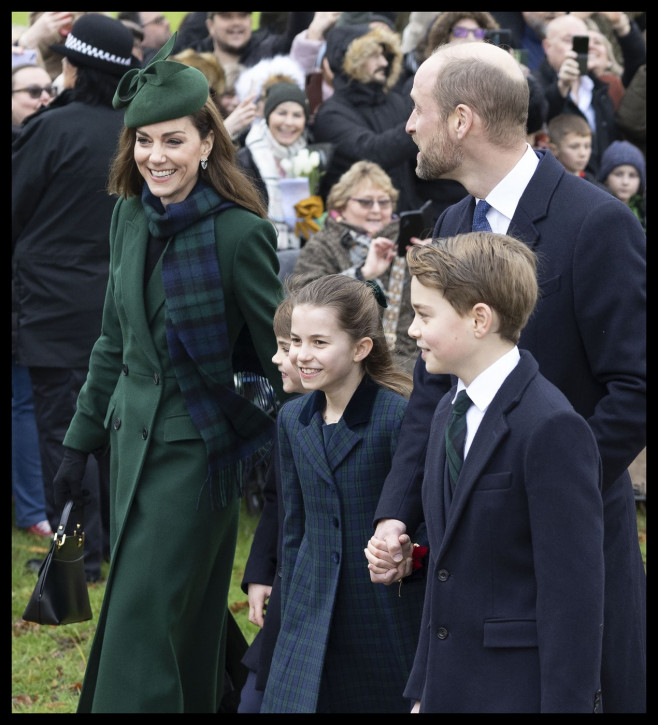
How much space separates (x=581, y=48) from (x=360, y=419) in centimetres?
525

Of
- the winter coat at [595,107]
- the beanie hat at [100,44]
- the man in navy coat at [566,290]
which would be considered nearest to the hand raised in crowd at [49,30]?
the beanie hat at [100,44]

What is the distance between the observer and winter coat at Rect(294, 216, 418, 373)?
6500 millimetres

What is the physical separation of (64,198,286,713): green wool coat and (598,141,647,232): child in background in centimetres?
473

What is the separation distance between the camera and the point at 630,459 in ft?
10.3

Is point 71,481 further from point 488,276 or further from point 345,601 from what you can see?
point 488,276

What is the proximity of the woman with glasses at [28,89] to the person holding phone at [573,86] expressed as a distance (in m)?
3.10

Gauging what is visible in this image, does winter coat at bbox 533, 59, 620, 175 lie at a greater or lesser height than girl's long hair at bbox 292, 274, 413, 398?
greater

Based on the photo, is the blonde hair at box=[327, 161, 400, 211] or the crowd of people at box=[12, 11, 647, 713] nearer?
the crowd of people at box=[12, 11, 647, 713]

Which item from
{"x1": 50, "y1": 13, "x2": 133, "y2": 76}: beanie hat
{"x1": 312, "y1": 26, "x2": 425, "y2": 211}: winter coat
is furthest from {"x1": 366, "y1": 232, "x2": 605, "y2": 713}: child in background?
{"x1": 312, "y1": 26, "x2": 425, "y2": 211}: winter coat

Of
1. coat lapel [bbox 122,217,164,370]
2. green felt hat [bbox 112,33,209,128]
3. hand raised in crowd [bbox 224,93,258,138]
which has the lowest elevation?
coat lapel [bbox 122,217,164,370]

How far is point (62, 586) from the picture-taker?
4.07 meters

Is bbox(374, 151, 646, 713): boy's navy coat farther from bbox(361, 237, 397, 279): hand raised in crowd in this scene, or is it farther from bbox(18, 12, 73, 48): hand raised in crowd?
bbox(18, 12, 73, 48): hand raised in crowd
